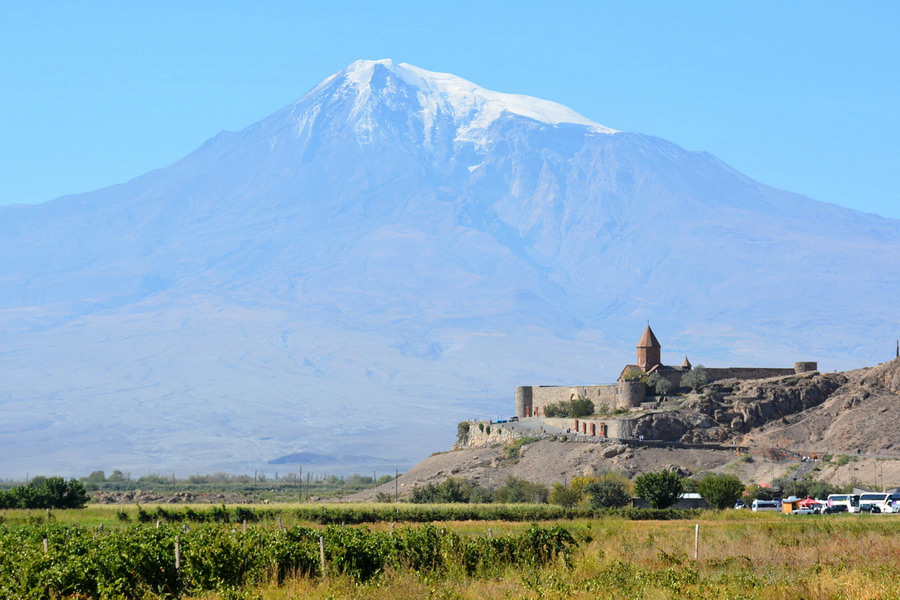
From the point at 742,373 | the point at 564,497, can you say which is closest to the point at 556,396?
the point at 742,373

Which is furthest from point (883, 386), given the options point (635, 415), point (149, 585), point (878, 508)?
point (149, 585)

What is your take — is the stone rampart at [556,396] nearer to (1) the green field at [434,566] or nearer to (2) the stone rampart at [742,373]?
(2) the stone rampart at [742,373]

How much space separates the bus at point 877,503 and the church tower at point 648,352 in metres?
38.1

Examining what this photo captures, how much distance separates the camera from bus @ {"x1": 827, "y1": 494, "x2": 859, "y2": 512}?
50.3 meters

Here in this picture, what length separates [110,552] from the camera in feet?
80.2

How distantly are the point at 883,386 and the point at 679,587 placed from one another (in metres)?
59.5

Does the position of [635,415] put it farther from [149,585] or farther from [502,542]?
[149,585]

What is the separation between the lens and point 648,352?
90.2 m

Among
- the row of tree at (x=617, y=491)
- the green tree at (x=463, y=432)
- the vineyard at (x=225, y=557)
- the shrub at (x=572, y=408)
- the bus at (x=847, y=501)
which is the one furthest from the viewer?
the green tree at (x=463, y=432)

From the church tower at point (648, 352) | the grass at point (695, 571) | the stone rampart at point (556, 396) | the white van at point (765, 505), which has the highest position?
the church tower at point (648, 352)

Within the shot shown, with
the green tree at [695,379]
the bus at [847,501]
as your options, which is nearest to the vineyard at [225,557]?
the bus at [847,501]

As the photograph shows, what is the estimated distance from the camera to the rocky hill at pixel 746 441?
2662 inches

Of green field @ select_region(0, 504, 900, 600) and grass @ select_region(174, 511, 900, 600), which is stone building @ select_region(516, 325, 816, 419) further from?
green field @ select_region(0, 504, 900, 600)

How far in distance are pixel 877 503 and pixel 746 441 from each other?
2451 cm
